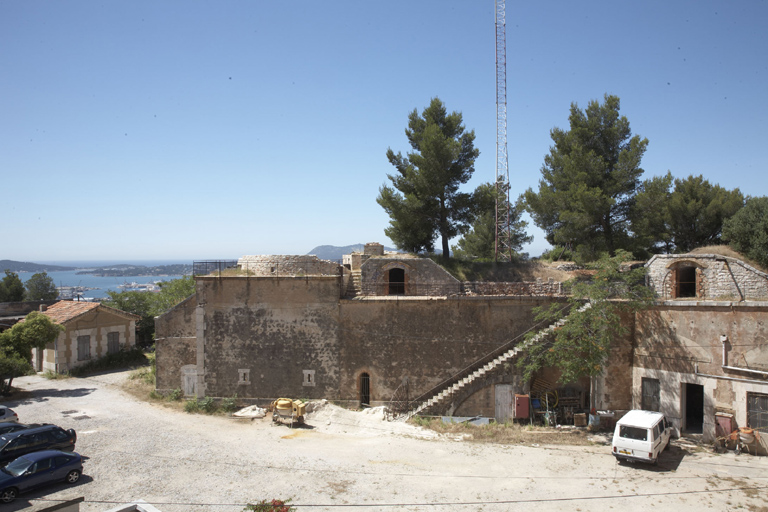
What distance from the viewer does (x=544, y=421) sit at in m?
19.0

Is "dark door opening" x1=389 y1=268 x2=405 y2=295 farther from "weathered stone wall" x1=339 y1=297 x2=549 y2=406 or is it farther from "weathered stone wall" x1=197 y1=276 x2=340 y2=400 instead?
"weathered stone wall" x1=197 y1=276 x2=340 y2=400

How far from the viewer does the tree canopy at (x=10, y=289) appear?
55.6m

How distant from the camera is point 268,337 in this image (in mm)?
21547

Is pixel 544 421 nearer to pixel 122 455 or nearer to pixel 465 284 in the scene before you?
pixel 465 284

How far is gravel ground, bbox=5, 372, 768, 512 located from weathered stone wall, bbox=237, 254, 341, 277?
20.8 ft

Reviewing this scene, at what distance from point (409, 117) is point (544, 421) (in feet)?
60.6

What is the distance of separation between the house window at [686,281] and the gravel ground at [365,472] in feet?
22.2

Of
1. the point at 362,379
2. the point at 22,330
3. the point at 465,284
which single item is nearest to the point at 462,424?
the point at 362,379

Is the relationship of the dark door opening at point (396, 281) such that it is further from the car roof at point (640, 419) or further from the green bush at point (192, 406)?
the car roof at point (640, 419)

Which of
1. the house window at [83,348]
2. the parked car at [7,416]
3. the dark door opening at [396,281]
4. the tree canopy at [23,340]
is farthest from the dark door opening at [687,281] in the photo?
the house window at [83,348]

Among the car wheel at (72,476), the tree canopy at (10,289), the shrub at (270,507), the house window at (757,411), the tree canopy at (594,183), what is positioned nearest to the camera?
the shrub at (270,507)

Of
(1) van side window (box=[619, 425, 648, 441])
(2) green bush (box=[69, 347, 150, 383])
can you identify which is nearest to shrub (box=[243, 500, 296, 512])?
(1) van side window (box=[619, 425, 648, 441])

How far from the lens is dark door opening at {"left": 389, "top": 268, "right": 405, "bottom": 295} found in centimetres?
2312

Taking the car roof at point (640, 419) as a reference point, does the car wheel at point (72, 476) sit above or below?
below
